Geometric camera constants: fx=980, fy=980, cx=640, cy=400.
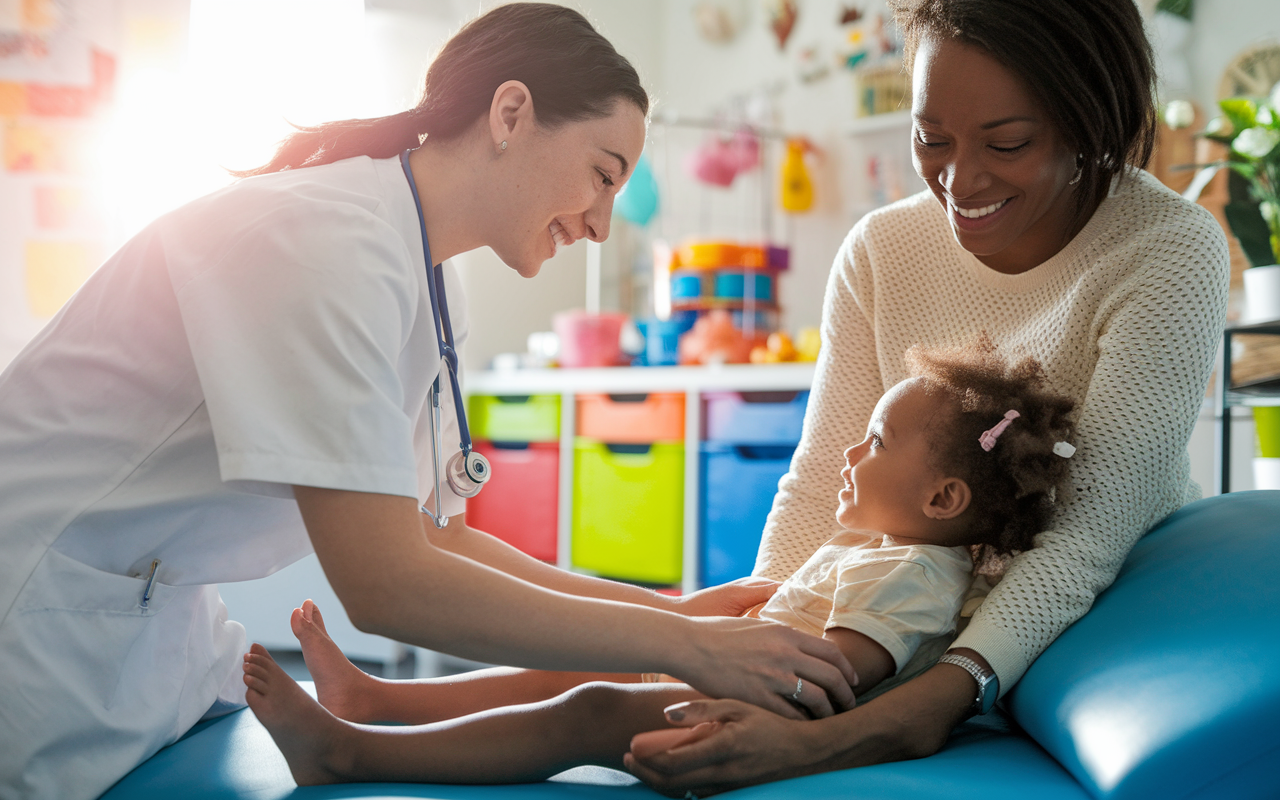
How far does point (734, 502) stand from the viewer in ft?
9.00

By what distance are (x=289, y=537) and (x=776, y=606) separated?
548mm

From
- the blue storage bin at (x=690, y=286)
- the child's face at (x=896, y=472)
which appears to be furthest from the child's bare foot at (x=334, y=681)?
the blue storage bin at (x=690, y=286)

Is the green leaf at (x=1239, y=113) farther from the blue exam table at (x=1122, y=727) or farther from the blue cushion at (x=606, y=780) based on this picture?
the blue cushion at (x=606, y=780)

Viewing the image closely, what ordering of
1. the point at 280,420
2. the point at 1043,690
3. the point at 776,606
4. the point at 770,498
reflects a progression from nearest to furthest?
the point at 280,420 → the point at 1043,690 → the point at 776,606 → the point at 770,498

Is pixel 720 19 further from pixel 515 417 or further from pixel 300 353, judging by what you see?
pixel 300 353

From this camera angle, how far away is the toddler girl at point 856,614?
93cm

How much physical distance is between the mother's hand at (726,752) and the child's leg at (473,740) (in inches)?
3.3

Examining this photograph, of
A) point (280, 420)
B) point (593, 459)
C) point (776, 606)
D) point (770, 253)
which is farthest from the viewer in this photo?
point (770, 253)

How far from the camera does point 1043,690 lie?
3.01 feet

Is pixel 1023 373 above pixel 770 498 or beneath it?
above

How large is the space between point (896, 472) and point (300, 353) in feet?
2.27

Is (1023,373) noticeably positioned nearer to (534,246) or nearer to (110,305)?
(534,246)

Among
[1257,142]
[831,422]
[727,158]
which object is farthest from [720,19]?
[831,422]

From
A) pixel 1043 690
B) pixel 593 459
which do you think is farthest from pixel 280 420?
pixel 593 459
